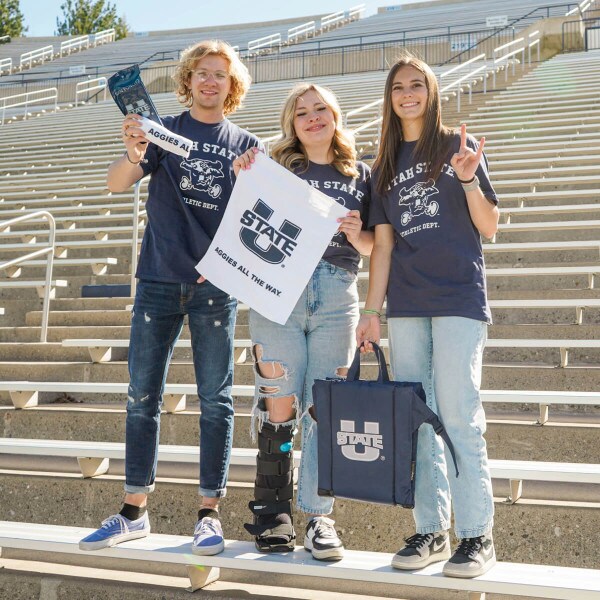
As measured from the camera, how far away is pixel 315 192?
2674mm

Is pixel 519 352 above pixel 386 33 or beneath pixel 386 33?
beneath

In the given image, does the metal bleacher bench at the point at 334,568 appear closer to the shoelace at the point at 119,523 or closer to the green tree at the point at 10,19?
the shoelace at the point at 119,523

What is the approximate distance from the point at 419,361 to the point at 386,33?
24002 mm

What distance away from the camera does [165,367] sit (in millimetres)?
2781

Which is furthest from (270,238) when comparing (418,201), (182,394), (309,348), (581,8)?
(581,8)

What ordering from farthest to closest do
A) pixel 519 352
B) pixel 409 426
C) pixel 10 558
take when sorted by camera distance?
pixel 519 352 < pixel 10 558 < pixel 409 426

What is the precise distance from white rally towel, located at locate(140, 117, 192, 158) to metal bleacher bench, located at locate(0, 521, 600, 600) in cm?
135

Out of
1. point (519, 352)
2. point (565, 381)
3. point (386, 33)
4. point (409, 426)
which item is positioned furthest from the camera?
point (386, 33)

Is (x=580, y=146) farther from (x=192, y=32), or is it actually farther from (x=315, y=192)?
(x=192, y=32)

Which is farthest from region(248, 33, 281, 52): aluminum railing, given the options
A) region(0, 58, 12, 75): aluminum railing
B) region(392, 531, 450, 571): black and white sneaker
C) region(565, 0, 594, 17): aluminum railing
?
region(392, 531, 450, 571): black and white sneaker

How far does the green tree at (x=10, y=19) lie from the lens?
4100cm

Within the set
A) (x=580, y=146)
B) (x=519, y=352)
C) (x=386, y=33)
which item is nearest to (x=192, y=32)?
(x=386, y=33)

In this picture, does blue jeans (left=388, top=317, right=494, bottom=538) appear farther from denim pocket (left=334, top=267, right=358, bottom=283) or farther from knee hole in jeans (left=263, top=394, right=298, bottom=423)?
knee hole in jeans (left=263, top=394, right=298, bottom=423)

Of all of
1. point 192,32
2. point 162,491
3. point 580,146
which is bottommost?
point 162,491
